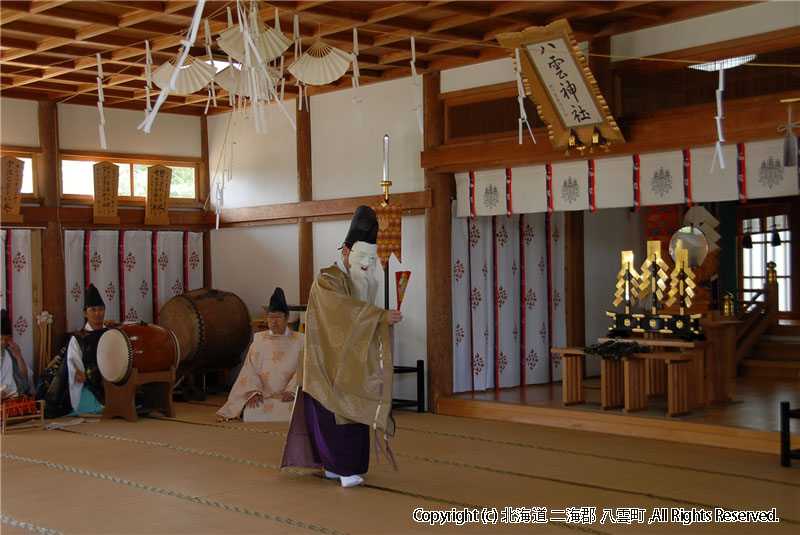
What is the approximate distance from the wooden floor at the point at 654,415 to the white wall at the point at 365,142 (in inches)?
81.6

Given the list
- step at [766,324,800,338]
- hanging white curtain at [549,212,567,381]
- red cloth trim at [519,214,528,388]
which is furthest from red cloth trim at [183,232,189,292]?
step at [766,324,800,338]

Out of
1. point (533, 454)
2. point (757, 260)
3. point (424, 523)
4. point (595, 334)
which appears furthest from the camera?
point (757, 260)

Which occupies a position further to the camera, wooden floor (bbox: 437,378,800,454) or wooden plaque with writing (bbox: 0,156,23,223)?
wooden plaque with writing (bbox: 0,156,23,223)

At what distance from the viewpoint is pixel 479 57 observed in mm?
7477

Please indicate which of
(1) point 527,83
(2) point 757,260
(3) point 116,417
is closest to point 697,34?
(1) point 527,83

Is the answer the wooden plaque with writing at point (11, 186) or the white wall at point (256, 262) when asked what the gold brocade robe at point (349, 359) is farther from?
the wooden plaque with writing at point (11, 186)

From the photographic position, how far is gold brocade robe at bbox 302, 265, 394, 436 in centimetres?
513

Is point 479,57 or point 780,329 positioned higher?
point 479,57

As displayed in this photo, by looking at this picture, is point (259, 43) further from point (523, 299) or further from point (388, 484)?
point (523, 299)

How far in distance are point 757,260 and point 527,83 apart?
7.68 meters

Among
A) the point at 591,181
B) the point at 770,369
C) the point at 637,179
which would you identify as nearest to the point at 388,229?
the point at 591,181

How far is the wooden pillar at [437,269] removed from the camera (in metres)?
7.83

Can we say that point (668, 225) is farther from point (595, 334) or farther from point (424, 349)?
point (424, 349)

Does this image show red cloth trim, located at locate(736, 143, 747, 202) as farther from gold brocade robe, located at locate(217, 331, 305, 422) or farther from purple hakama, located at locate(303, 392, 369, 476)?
gold brocade robe, located at locate(217, 331, 305, 422)
